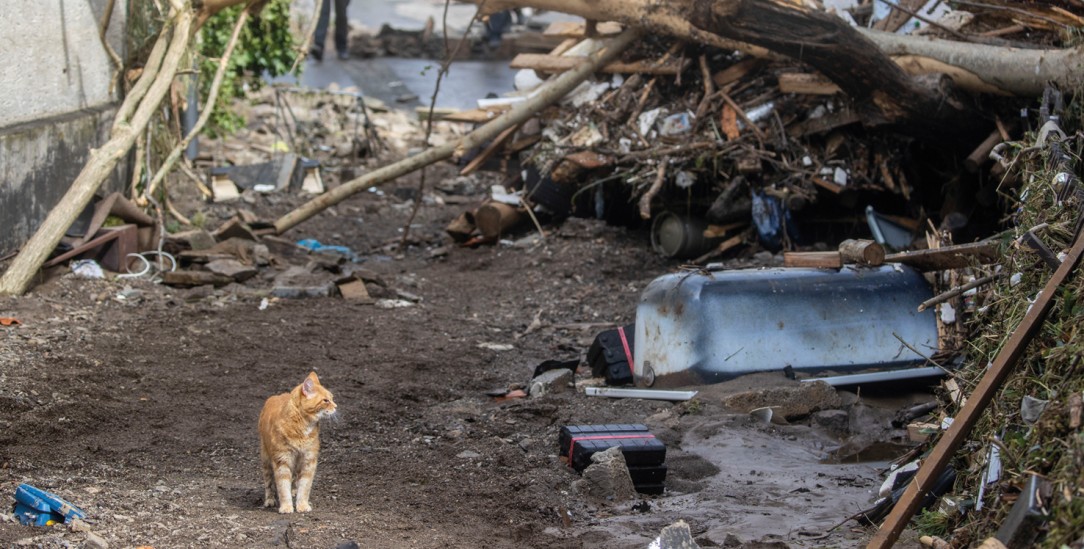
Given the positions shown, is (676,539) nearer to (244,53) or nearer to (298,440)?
(298,440)

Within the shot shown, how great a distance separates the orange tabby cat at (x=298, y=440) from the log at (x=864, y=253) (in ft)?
12.8

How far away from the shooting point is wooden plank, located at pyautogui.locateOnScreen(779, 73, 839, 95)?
9.33 metres

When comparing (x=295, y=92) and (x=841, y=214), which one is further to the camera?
(x=295, y=92)

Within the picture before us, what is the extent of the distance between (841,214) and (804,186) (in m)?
0.83

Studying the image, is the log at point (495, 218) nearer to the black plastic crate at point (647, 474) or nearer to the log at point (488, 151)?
the log at point (488, 151)

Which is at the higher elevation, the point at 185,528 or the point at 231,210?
the point at 185,528

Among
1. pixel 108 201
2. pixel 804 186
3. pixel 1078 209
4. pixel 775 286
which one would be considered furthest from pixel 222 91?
pixel 1078 209

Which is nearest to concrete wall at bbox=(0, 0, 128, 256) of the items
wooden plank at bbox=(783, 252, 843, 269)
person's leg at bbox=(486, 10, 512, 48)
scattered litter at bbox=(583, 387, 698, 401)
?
scattered litter at bbox=(583, 387, 698, 401)

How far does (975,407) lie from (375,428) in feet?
11.4

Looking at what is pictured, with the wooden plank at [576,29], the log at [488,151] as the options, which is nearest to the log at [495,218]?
the log at [488,151]

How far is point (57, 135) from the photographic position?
28.1 ft

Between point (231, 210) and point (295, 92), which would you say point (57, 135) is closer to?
point (231, 210)

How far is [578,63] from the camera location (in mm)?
10773

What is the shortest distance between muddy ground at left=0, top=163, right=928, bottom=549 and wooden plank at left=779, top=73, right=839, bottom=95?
5.27 ft
